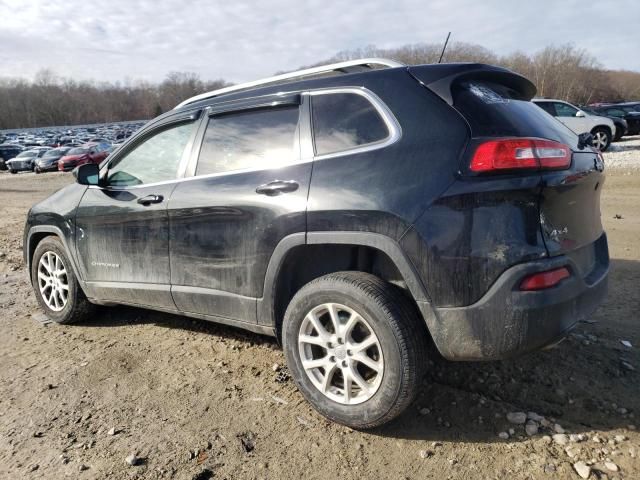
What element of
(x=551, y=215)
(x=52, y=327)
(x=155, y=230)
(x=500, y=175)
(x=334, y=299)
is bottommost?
(x=52, y=327)

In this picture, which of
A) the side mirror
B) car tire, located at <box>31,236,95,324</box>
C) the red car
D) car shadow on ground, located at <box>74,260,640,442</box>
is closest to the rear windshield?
car shadow on ground, located at <box>74,260,640,442</box>

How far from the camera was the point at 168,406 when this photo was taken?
3.07m

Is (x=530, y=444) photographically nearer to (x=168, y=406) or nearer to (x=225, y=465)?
(x=225, y=465)

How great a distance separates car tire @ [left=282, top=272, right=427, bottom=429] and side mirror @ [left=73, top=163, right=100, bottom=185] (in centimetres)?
217

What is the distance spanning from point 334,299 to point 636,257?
4.40 metres

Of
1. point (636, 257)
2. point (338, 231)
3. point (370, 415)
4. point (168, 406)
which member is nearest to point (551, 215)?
point (338, 231)

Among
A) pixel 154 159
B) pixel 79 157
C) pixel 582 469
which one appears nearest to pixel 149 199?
pixel 154 159

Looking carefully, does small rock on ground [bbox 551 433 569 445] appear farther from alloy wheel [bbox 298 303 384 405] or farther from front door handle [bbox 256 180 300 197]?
front door handle [bbox 256 180 300 197]

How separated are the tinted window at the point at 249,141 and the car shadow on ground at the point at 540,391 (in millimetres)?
1453

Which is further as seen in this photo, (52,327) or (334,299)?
(52,327)

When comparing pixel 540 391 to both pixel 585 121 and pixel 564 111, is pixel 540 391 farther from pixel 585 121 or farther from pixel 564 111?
pixel 564 111

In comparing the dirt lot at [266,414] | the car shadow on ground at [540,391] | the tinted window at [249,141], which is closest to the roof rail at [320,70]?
the tinted window at [249,141]

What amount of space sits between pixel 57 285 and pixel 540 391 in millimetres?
3986

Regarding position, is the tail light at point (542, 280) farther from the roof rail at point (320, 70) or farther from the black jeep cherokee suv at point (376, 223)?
the roof rail at point (320, 70)
